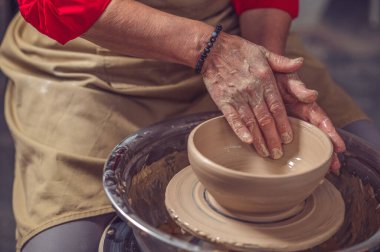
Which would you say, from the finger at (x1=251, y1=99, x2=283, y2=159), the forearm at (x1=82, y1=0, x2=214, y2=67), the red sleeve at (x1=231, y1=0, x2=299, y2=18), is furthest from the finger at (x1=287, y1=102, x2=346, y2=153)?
the red sleeve at (x1=231, y1=0, x2=299, y2=18)

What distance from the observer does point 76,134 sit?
127 cm

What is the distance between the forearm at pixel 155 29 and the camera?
1140mm

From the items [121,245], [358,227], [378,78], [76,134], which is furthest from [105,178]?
[378,78]

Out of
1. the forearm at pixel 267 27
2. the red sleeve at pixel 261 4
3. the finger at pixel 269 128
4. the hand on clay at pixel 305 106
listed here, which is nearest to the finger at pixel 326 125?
the hand on clay at pixel 305 106

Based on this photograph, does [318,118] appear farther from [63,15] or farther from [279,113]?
[63,15]

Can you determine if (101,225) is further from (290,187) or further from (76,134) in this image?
(290,187)

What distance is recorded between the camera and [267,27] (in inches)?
55.2

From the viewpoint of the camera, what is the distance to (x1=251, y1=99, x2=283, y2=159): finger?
1082 millimetres

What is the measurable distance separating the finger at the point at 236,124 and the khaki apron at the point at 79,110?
0.27 meters

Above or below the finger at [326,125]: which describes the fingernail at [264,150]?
below

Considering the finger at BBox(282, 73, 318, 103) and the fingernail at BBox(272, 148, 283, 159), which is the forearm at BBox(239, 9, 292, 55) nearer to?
the finger at BBox(282, 73, 318, 103)

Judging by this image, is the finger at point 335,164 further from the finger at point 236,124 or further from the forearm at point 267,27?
the forearm at point 267,27

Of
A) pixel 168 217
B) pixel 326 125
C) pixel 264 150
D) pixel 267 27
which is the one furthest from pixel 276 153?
pixel 267 27

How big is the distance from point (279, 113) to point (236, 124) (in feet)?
0.27
